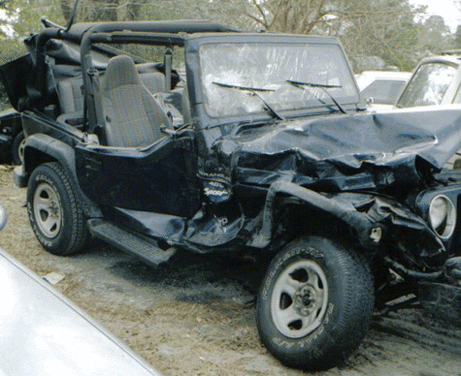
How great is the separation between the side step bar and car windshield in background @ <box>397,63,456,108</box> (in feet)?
12.9

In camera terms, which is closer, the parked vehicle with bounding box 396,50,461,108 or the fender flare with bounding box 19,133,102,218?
the fender flare with bounding box 19,133,102,218

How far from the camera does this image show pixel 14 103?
6074mm

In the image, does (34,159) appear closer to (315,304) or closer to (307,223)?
(307,223)

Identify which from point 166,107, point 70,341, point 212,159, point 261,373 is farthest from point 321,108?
point 70,341

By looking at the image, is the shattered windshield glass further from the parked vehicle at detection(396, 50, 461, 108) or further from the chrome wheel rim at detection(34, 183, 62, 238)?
the parked vehicle at detection(396, 50, 461, 108)

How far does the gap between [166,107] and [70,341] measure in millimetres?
4023

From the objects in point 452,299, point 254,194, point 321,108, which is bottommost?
point 452,299

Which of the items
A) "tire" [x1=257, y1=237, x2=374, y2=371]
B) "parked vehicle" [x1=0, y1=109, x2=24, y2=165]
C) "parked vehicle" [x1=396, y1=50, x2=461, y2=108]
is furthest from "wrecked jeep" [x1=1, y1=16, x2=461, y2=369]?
"parked vehicle" [x1=0, y1=109, x2=24, y2=165]

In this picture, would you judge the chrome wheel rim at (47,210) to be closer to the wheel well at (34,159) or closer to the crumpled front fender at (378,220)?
the wheel well at (34,159)

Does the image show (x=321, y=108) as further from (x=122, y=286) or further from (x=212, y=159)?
(x=122, y=286)

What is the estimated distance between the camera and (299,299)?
3.54 metres

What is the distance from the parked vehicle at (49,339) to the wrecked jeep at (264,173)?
148 centimetres

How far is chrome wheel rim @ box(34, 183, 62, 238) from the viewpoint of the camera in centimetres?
539

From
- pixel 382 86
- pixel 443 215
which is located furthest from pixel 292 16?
pixel 443 215
